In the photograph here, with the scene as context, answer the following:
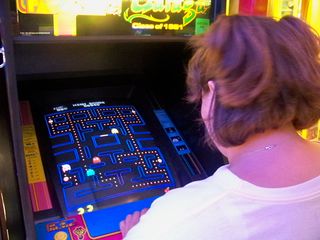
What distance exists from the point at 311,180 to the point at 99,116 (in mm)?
Result: 905

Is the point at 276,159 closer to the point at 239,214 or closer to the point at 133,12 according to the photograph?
the point at 239,214

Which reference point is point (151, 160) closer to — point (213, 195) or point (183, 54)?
point (183, 54)

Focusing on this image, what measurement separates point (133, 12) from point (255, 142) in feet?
2.13

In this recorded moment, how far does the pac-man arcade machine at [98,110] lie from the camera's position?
1.18m

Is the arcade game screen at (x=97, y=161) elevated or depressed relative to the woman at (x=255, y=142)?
depressed

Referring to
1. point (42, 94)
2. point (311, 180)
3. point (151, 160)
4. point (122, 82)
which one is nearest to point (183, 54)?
point (122, 82)

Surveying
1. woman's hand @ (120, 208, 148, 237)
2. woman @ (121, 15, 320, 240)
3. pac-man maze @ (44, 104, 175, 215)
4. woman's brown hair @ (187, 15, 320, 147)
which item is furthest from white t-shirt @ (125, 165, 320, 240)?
pac-man maze @ (44, 104, 175, 215)

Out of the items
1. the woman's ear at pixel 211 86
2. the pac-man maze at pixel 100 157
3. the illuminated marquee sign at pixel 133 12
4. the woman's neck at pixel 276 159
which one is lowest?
the pac-man maze at pixel 100 157

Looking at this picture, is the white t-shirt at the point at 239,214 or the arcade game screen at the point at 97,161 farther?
the arcade game screen at the point at 97,161

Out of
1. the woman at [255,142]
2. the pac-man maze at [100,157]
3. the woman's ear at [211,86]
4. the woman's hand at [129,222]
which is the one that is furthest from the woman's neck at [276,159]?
the pac-man maze at [100,157]

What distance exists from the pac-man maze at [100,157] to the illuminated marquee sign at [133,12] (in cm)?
39

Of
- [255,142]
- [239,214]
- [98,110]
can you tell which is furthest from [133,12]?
[239,214]

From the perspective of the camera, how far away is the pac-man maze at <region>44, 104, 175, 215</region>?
136 centimetres

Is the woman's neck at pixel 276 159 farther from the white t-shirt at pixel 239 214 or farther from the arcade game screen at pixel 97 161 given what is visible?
the arcade game screen at pixel 97 161
